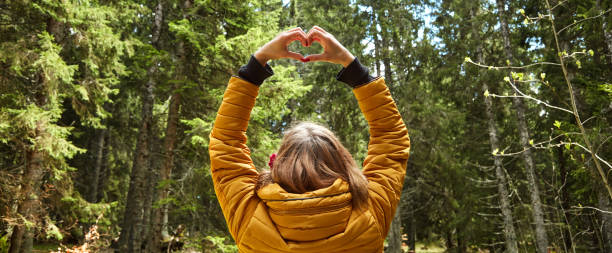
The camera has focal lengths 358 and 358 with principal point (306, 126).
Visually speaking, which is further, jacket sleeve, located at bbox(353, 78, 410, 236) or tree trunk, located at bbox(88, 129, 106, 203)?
tree trunk, located at bbox(88, 129, 106, 203)

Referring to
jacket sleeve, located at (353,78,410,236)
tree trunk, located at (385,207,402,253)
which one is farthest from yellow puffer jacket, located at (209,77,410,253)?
tree trunk, located at (385,207,402,253)

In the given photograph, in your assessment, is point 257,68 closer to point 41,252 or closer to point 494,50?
point 494,50

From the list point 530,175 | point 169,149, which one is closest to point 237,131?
point 169,149

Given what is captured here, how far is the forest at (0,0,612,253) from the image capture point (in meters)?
7.72

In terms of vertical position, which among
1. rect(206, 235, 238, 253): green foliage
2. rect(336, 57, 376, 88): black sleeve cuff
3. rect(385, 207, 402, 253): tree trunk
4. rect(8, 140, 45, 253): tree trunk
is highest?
rect(336, 57, 376, 88): black sleeve cuff

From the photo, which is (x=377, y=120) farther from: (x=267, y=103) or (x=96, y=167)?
(x=96, y=167)

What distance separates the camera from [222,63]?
8656 mm

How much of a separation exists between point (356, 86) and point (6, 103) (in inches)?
361

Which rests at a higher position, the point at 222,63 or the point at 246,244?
the point at 222,63

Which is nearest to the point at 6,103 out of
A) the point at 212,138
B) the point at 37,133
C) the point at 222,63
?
the point at 37,133

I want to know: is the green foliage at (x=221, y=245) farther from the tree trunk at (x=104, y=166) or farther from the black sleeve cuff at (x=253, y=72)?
the tree trunk at (x=104, y=166)

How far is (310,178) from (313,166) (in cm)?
5

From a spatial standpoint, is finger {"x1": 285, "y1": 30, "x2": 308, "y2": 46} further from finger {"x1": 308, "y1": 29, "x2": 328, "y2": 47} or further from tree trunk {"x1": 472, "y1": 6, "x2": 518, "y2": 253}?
tree trunk {"x1": 472, "y1": 6, "x2": 518, "y2": 253}

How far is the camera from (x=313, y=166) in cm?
139
